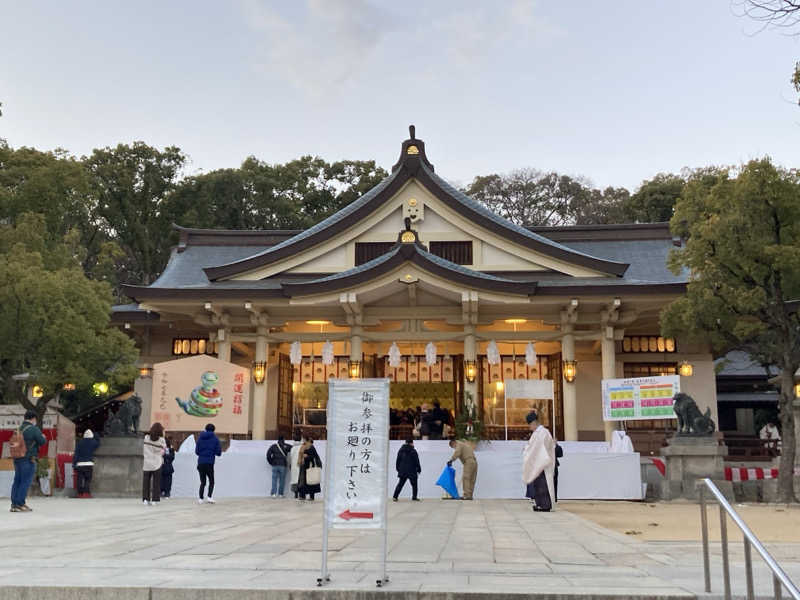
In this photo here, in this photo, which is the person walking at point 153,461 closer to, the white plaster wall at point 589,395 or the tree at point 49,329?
the tree at point 49,329

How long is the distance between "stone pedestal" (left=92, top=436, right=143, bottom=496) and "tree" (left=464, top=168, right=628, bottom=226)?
36.0m

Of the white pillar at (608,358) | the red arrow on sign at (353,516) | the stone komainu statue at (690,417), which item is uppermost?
the white pillar at (608,358)

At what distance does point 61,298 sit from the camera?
57.9 feet

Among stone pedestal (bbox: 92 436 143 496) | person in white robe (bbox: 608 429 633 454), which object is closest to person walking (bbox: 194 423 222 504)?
stone pedestal (bbox: 92 436 143 496)

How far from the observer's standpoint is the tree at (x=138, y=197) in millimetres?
42094

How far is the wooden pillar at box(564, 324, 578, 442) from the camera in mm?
21438

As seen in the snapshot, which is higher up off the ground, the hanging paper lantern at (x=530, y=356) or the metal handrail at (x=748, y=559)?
the hanging paper lantern at (x=530, y=356)

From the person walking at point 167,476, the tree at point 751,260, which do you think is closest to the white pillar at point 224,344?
the person walking at point 167,476

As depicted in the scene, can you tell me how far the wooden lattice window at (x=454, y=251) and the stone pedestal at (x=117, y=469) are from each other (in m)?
11.1

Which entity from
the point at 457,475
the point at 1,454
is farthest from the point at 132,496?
the point at 457,475

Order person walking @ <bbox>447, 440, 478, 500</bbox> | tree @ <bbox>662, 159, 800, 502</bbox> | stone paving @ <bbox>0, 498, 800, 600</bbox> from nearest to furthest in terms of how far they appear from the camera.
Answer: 1. stone paving @ <bbox>0, 498, 800, 600</bbox>
2. tree @ <bbox>662, 159, 800, 502</bbox>
3. person walking @ <bbox>447, 440, 478, 500</bbox>

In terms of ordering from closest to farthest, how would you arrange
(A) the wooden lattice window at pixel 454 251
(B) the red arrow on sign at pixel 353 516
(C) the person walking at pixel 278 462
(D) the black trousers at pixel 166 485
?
(B) the red arrow on sign at pixel 353 516 < (C) the person walking at pixel 278 462 < (D) the black trousers at pixel 166 485 < (A) the wooden lattice window at pixel 454 251

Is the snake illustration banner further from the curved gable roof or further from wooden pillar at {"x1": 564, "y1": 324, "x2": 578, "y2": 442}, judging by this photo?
wooden pillar at {"x1": 564, "y1": 324, "x2": 578, "y2": 442}

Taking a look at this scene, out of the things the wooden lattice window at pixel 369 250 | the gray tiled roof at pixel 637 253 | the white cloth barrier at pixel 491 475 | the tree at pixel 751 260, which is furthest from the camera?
the gray tiled roof at pixel 637 253
